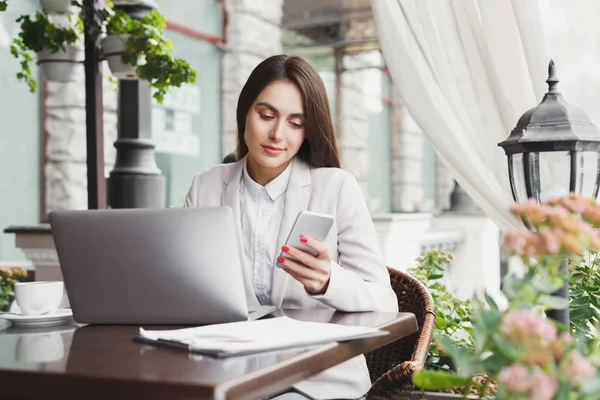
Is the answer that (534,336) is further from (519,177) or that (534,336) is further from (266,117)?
(266,117)

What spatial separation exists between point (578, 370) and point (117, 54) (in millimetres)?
2593

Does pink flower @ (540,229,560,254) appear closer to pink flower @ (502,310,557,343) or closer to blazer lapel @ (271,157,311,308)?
pink flower @ (502,310,557,343)

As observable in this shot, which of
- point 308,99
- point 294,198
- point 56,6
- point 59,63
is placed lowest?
point 294,198

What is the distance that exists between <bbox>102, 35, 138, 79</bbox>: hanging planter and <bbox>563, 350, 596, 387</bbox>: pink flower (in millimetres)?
2533

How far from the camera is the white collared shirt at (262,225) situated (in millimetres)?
1724

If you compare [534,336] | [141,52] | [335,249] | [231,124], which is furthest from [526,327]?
[231,124]

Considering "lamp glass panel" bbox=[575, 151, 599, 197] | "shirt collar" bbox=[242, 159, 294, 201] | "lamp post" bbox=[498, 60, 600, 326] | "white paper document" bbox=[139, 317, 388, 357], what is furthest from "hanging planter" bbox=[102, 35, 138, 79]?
"white paper document" bbox=[139, 317, 388, 357]

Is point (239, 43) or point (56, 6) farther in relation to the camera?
point (239, 43)

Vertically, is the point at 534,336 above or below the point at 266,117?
below

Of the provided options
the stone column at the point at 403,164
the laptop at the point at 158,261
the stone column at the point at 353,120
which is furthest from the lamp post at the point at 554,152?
the stone column at the point at 403,164

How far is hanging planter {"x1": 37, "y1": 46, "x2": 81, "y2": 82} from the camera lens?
124 inches

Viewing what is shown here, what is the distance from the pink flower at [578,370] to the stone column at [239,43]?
18.7ft

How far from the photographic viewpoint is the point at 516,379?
2.24ft

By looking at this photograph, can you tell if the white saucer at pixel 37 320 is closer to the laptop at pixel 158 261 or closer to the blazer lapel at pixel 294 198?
the laptop at pixel 158 261
